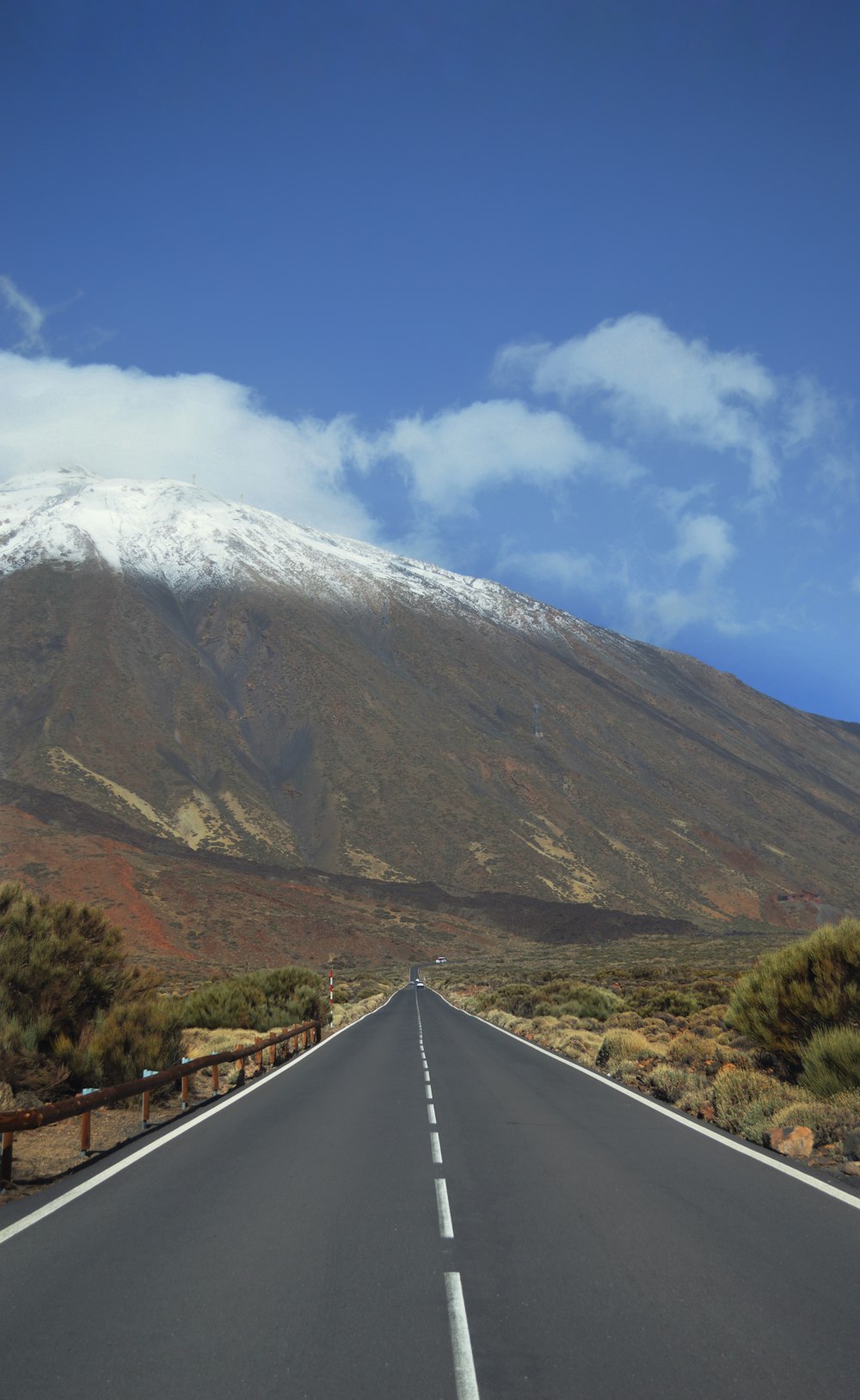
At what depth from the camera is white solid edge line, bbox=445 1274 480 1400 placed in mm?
4043

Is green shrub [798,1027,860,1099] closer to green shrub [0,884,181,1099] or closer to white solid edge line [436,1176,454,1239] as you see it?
white solid edge line [436,1176,454,1239]

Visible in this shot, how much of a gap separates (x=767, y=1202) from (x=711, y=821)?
141 metres

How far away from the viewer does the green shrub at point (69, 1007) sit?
1251 centimetres

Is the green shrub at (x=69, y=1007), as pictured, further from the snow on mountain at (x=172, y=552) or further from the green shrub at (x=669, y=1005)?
the snow on mountain at (x=172, y=552)

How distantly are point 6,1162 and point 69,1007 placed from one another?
6.23 meters

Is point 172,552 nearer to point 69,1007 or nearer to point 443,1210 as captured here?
point 69,1007

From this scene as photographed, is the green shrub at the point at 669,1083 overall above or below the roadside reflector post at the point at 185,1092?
above

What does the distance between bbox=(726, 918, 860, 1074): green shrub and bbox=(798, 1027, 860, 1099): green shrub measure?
26.3 inches

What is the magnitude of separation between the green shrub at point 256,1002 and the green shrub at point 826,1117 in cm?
1633

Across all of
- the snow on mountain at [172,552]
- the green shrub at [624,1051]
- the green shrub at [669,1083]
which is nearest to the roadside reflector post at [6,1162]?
the green shrub at [669,1083]

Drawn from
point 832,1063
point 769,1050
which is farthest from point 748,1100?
point 769,1050

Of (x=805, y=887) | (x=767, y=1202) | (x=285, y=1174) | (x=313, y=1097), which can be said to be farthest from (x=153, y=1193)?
(x=805, y=887)

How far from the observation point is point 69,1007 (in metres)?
14.1

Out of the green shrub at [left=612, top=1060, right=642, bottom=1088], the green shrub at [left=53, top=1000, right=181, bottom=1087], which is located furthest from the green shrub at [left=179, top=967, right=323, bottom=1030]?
the green shrub at [left=612, top=1060, right=642, bottom=1088]
